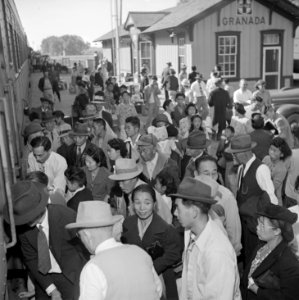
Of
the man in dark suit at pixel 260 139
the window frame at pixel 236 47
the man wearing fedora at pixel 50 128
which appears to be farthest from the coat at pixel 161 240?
the window frame at pixel 236 47

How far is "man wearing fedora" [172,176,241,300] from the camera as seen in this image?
264 centimetres

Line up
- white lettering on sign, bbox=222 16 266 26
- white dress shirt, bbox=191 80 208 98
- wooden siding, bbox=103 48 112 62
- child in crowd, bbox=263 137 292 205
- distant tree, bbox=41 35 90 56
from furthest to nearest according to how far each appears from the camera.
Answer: distant tree, bbox=41 35 90 56, wooden siding, bbox=103 48 112 62, white lettering on sign, bbox=222 16 266 26, white dress shirt, bbox=191 80 208 98, child in crowd, bbox=263 137 292 205

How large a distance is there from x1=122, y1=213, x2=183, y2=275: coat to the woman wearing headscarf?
2.73 ft

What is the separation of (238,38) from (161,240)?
18576 millimetres

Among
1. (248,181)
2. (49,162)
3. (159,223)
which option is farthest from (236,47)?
(159,223)

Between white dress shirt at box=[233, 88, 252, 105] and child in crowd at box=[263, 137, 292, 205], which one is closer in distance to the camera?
child in crowd at box=[263, 137, 292, 205]

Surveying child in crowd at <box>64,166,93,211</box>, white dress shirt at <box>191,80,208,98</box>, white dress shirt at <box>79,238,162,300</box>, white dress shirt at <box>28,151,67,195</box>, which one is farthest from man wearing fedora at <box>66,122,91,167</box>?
white dress shirt at <box>191,80,208,98</box>

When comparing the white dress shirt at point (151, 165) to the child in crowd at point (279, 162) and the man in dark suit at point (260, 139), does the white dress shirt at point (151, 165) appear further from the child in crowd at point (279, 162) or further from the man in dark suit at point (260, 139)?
the man in dark suit at point (260, 139)

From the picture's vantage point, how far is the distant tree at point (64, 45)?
170125 millimetres

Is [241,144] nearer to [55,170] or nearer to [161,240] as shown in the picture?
[161,240]

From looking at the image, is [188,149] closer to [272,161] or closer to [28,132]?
[272,161]

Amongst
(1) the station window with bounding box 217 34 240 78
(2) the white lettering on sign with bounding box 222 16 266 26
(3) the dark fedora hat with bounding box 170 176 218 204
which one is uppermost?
(2) the white lettering on sign with bounding box 222 16 266 26

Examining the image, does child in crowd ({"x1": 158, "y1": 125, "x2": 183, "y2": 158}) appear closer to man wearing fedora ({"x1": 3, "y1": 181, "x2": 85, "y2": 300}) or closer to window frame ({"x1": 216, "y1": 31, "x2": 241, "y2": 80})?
man wearing fedora ({"x1": 3, "y1": 181, "x2": 85, "y2": 300})

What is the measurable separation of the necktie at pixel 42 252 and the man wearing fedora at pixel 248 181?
6.66 feet
